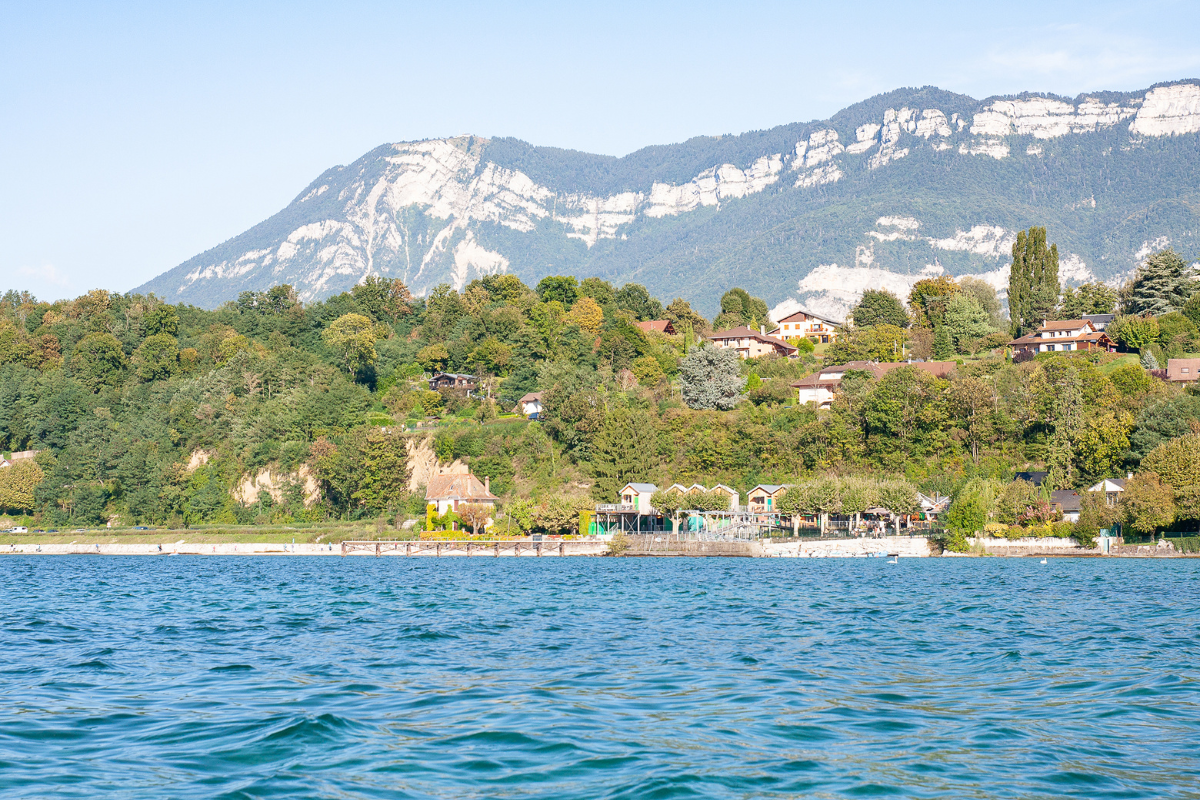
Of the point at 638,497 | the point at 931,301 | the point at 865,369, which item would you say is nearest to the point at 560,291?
the point at 931,301

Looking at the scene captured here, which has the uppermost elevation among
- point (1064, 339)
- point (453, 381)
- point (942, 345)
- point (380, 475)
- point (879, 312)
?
point (879, 312)

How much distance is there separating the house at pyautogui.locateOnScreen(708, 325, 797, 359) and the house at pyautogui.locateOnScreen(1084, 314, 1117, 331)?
121ft

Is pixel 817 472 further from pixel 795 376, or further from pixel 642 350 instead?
pixel 642 350

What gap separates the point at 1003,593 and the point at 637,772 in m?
32.1

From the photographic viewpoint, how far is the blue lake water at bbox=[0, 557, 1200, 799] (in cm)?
1209

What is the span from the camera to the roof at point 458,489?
10206cm

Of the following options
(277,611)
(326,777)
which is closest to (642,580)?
(277,611)

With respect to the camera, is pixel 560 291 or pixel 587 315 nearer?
pixel 587 315

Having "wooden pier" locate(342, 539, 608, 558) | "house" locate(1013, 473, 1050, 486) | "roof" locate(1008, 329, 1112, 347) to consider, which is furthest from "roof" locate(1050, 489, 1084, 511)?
"roof" locate(1008, 329, 1112, 347)

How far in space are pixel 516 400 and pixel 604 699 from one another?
4223 inches

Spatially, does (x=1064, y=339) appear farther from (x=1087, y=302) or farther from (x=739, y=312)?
(x=739, y=312)

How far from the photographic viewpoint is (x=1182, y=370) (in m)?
101

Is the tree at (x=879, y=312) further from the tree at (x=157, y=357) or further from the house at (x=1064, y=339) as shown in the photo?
the tree at (x=157, y=357)

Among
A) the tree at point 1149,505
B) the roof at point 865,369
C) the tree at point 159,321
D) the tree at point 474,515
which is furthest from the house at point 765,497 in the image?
the tree at point 159,321
